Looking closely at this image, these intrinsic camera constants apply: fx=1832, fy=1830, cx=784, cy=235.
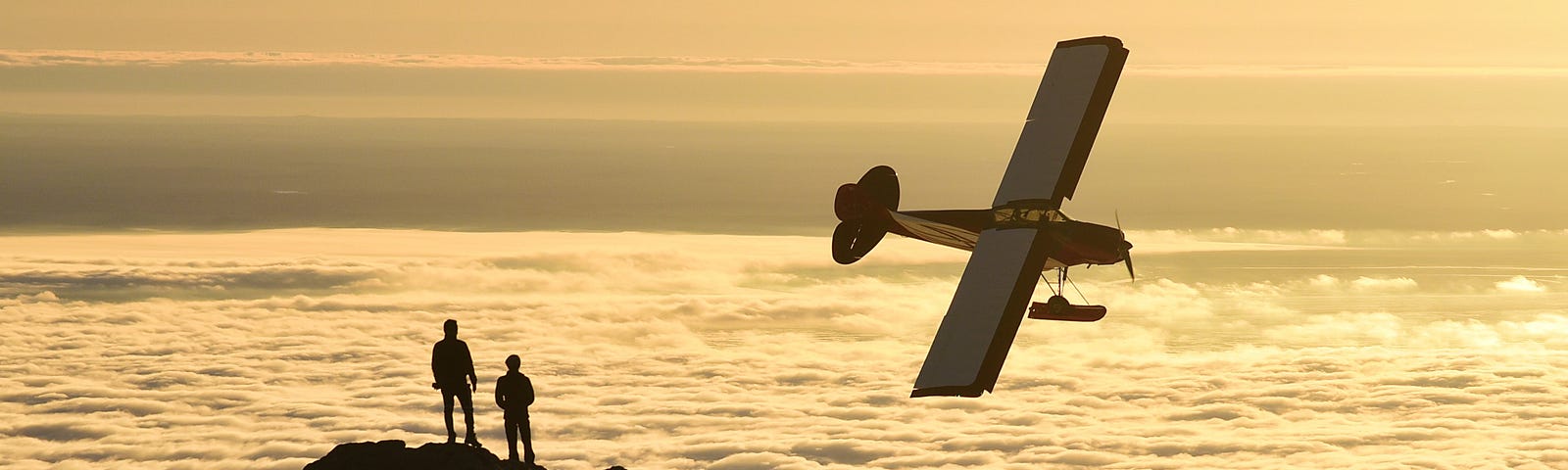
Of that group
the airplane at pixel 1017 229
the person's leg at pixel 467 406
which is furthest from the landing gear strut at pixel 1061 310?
the person's leg at pixel 467 406

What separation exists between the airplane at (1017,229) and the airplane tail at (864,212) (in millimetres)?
27

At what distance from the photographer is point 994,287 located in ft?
143

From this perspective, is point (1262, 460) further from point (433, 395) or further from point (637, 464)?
point (433, 395)

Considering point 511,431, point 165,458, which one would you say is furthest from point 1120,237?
point 165,458

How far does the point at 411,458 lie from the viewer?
4403 centimetres

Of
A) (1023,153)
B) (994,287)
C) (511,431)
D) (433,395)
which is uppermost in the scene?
(433,395)

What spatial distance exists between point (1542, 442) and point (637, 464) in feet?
301

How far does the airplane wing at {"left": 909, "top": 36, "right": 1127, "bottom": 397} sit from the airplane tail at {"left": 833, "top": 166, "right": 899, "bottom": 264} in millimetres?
4110

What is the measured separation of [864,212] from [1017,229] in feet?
19.3

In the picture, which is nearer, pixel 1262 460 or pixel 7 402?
pixel 1262 460

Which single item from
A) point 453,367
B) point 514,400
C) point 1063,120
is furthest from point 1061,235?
point 453,367

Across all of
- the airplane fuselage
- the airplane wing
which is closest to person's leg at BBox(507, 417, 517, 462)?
the airplane wing

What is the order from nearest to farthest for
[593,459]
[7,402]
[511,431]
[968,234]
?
[511,431], [968,234], [593,459], [7,402]

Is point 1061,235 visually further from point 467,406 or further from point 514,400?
point 467,406
